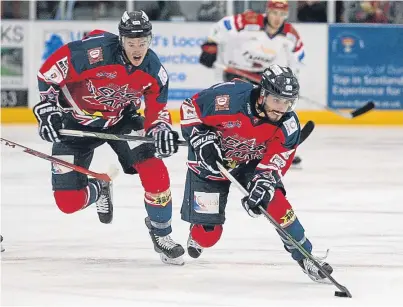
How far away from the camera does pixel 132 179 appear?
7.48m

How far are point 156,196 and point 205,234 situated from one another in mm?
256

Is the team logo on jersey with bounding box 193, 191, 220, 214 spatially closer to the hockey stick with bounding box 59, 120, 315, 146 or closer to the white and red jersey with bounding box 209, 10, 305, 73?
the hockey stick with bounding box 59, 120, 315, 146

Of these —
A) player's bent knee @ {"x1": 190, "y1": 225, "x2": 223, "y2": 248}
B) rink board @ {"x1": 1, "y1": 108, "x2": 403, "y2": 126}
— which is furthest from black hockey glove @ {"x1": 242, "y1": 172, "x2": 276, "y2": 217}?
rink board @ {"x1": 1, "y1": 108, "x2": 403, "y2": 126}

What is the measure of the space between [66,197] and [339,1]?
19.4 ft

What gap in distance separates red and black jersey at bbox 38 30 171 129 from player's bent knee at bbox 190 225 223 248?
0.48m

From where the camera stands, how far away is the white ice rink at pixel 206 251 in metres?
4.23

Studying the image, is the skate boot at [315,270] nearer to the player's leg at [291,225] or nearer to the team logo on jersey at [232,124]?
the player's leg at [291,225]

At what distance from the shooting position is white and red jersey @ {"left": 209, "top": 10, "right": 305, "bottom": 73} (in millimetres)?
8180

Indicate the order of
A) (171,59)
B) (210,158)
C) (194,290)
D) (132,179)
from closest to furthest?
(194,290) → (210,158) → (132,179) → (171,59)

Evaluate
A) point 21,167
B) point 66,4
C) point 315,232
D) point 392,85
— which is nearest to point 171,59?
point 66,4

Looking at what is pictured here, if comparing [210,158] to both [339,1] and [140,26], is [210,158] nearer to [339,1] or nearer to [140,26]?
[140,26]

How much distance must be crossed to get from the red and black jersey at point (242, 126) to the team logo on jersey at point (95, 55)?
435 millimetres

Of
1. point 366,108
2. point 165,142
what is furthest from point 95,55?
point 366,108

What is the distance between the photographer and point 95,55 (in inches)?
191
